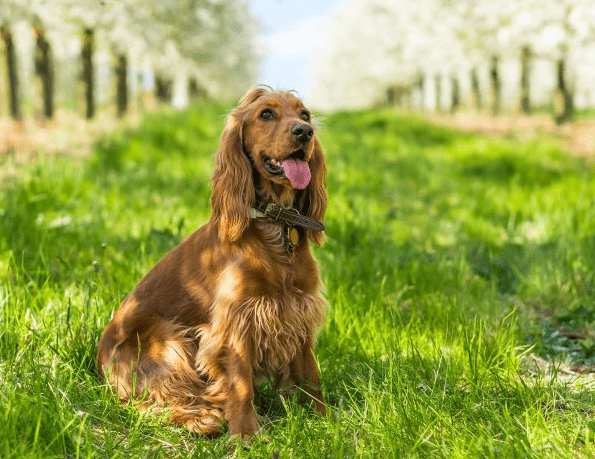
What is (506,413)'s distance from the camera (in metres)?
2.32

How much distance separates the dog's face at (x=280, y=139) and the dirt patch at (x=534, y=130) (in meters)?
9.59

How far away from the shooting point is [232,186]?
9.54 ft

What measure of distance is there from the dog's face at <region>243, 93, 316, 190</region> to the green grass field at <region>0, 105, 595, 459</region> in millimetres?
960

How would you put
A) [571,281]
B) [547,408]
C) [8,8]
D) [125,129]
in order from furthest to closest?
[8,8]
[125,129]
[571,281]
[547,408]

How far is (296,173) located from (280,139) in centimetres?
17

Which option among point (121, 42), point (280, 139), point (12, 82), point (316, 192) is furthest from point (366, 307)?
point (121, 42)

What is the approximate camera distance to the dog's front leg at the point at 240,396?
2.67 meters

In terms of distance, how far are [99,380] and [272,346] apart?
0.83 meters

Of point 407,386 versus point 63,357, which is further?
point 63,357

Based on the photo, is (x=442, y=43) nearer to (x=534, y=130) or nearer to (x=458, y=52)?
(x=458, y=52)

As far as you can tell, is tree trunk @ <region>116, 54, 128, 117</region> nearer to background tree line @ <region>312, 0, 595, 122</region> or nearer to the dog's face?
background tree line @ <region>312, 0, 595, 122</region>

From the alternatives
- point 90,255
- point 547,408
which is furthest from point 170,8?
point 547,408

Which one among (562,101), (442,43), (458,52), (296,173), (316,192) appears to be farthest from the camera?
(442,43)

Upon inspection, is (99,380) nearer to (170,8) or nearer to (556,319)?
(556,319)
